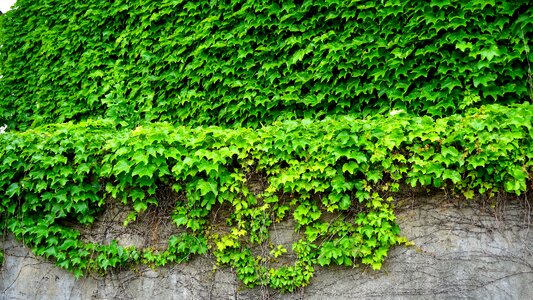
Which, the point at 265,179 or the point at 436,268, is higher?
the point at 265,179

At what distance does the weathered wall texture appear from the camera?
2895mm

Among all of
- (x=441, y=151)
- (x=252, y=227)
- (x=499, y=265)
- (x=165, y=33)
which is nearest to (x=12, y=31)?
(x=165, y=33)

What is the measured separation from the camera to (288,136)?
3.33 meters

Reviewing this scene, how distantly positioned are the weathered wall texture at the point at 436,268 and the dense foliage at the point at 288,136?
0.12 m

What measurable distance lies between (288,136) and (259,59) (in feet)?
5.08

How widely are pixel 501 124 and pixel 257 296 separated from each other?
2317mm

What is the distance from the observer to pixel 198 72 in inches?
190

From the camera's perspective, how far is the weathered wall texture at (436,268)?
114 inches

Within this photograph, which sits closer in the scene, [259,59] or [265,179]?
[265,179]

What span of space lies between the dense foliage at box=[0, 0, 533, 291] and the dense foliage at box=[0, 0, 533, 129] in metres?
0.02

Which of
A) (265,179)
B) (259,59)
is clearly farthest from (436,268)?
(259,59)

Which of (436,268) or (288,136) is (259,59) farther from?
(436,268)

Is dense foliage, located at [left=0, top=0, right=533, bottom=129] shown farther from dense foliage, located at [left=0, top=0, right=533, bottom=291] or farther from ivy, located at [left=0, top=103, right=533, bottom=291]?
ivy, located at [left=0, top=103, right=533, bottom=291]

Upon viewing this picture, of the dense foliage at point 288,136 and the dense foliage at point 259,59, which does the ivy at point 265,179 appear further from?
the dense foliage at point 259,59
